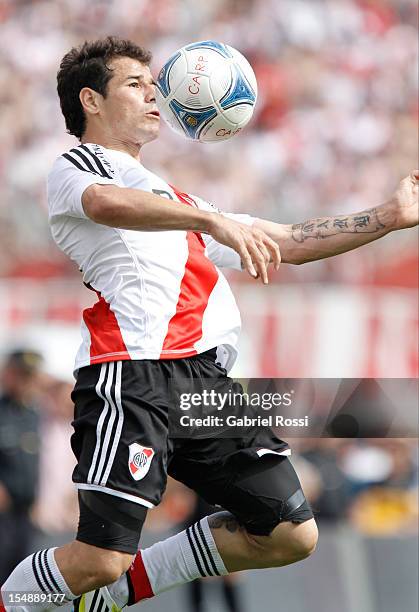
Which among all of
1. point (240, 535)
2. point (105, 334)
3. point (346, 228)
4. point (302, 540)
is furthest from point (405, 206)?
point (240, 535)

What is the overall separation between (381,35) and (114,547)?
10277 mm

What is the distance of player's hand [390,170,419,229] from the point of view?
436 centimetres

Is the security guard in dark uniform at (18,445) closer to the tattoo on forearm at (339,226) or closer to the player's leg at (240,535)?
the player's leg at (240,535)

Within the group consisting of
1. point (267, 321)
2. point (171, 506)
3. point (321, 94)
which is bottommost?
point (171, 506)

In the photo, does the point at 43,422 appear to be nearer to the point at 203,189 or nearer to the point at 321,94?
the point at 203,189

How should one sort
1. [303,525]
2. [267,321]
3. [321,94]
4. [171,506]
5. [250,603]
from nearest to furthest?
[303,525]
[250,603]
[171,506]
[267,321]
[321,94]

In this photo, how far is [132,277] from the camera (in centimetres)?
432

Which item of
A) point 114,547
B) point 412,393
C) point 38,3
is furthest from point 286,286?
point 114,547

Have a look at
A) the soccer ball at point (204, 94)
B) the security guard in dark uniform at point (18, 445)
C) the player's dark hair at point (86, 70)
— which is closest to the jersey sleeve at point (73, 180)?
the player's dark hair at point (86, 70)

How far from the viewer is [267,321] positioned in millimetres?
9812

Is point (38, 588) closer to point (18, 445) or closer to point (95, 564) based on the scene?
point (95, 564)

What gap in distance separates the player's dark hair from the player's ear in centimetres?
2

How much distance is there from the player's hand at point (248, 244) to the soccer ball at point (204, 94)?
90 centimetres

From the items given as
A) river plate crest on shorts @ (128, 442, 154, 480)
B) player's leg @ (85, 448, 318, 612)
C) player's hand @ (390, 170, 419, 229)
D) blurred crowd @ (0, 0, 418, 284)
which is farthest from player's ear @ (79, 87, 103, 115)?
blurred crowd @ (0, 0, 418, 284)
